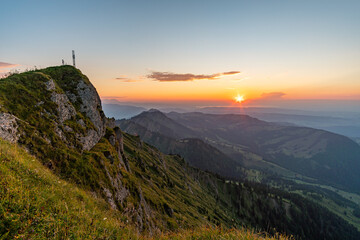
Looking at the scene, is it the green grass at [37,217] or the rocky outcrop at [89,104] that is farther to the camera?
the rocky outcrop at [89,104]

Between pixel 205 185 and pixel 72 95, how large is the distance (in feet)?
644

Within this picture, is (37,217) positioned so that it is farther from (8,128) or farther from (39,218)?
(8,128)

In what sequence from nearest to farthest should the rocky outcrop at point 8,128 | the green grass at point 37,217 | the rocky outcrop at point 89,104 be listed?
1. the green grass at point 37,217
2. the rocky outcrop at point 8,128
3. the rocky outcrop at point 89,104

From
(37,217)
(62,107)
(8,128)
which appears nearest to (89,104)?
(62,107)

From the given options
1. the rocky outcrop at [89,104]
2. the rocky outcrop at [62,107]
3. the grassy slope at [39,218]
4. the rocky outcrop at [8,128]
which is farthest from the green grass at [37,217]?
the rocky outcrop at [89,104]

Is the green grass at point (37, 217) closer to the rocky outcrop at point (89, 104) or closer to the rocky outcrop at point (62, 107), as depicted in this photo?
the rocky outcrop at point (62, 107)

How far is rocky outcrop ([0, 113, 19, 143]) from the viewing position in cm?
1304

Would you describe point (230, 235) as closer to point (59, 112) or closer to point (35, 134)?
point (35, 134)

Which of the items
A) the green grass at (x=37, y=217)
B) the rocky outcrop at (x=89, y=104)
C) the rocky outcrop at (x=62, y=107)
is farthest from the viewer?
the rocky outcrop at (x=89, y=104)

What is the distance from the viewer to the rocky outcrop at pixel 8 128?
13044 mm

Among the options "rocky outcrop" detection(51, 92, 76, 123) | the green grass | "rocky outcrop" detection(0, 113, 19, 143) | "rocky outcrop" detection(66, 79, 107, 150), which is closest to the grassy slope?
the green grass

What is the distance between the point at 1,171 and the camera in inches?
273

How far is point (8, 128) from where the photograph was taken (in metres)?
13.7

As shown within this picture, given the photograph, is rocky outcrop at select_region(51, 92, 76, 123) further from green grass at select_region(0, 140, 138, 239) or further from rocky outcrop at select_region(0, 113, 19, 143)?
green grass at select_region(0, 140, 138, 239)
